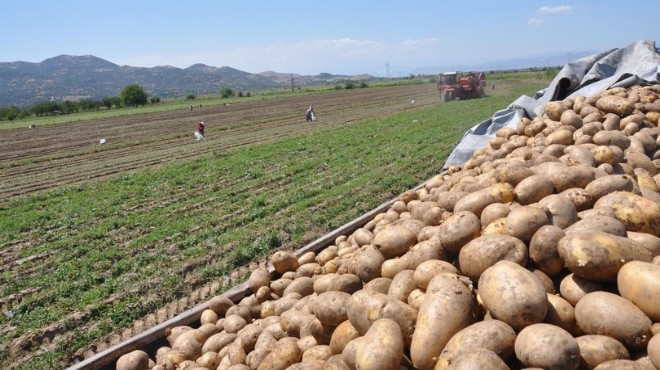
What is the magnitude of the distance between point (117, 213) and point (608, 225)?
33.6 ft

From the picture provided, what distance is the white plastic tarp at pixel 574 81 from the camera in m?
9.82

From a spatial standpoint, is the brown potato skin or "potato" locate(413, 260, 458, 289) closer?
the brown potato skin

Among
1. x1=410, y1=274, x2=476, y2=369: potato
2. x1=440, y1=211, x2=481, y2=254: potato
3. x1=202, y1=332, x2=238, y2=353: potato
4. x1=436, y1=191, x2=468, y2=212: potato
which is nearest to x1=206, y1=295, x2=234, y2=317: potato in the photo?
x1=202, y1=332, x2=238, y2=353: potato

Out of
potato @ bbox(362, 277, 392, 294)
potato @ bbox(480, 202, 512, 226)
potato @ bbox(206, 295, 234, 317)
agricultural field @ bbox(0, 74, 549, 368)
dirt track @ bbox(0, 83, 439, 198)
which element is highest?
potato @ bbox(480, 202, 512, 226)

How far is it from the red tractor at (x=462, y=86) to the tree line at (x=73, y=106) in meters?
50.8

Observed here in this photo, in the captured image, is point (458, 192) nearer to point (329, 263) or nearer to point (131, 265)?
point (329, 263)

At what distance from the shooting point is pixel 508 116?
1078 cm

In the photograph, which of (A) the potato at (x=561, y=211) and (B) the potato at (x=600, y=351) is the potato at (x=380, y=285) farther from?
(B) the potato at (x=600, y=351)

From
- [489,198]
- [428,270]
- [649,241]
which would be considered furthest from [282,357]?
[649,241]

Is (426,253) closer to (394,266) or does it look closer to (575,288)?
(394,266)

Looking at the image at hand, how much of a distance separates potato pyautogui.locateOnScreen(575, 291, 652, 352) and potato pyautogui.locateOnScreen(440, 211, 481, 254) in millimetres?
1071

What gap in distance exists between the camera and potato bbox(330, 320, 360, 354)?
357 centimetres

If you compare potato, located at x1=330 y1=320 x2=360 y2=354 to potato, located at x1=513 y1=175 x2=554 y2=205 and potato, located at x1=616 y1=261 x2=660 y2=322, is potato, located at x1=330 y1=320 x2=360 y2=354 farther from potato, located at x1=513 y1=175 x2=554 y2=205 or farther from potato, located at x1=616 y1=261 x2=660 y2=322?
potato, located at x1=513 y1=175 x2=554 y2=205

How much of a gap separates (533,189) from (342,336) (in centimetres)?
220
